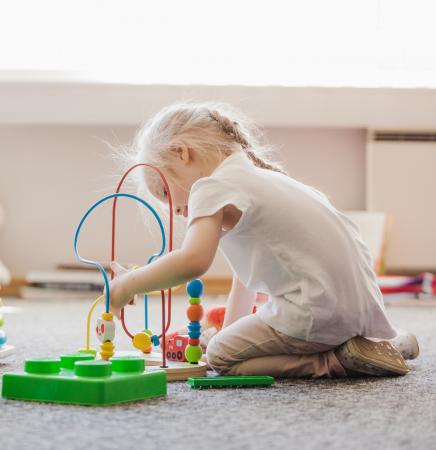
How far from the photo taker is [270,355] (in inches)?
A: 44.6

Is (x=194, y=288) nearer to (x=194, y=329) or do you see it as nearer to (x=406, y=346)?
(x=194, y=329)

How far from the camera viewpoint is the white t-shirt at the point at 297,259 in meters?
1.09

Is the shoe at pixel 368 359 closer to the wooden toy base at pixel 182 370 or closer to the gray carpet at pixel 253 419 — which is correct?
the gray carpet at pixel 253 419

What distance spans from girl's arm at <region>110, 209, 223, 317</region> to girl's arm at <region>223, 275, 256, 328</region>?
28cm

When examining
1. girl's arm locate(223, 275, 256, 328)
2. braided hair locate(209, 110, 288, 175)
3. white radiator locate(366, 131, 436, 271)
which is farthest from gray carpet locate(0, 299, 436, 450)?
white radiator locate(366, 131, 436, 271)

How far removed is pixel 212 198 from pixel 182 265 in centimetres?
10

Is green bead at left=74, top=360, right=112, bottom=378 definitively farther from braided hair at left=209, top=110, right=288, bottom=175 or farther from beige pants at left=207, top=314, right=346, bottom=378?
braided hair at left=209, top=110, right=288, bottom=175

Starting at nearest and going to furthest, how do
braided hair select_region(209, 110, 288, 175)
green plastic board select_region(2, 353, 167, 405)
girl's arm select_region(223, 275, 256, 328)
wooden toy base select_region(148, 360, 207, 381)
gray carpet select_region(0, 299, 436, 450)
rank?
1. gray carpet select_region(0, 299, 436, 450)
2. green plastic board select_region(2, 353, 167, 405)
3. wooden toy base select_region(148, 360, 207, 381)
4. braided hair select_region(209, 110, 288, 175)
5. girl's arm select_region(223, 275, 256, 328)

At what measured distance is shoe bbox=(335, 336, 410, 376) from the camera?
1106 millimetres

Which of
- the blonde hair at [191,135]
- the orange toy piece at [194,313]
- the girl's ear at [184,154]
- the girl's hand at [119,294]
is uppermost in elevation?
the blonde hair at [191,135]

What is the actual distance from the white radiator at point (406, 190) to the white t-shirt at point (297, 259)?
4.71 feet

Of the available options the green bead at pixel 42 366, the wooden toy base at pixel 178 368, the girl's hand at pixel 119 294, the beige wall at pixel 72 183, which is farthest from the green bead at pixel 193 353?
the beige wall at pixel 72 183

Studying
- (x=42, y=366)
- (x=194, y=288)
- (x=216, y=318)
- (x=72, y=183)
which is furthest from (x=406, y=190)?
(x=42, y=366)

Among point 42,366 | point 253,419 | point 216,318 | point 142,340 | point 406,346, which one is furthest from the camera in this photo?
point 216,318
